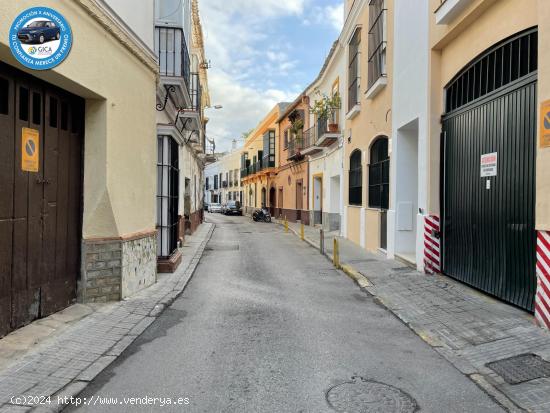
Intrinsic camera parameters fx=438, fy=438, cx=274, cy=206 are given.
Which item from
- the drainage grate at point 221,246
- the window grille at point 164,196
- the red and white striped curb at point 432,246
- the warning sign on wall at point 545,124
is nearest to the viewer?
the warning sign on wall at point 545,124

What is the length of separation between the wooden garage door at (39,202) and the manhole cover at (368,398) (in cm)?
374

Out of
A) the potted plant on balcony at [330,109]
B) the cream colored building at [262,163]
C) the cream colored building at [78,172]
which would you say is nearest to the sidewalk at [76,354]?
the cream colored building at [78,172]

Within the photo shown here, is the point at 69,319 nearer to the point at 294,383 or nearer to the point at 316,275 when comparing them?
the point at 294,383

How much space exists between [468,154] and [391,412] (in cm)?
558

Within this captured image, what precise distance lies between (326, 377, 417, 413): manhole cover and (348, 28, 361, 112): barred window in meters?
12.6

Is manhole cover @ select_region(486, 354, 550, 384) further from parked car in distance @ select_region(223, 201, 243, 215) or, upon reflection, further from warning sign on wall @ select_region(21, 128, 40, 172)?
parked car in distance @ select_region(223, 201, 243, 215)

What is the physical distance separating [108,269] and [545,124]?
20.5 feet

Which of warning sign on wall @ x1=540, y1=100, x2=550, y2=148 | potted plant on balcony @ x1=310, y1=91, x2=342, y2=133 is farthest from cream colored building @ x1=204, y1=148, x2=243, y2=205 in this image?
warning sign on wall @ x1=540, y1=100, x2=550, y2=148

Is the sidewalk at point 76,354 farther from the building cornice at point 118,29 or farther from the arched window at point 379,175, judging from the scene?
the arched window at point 379,175

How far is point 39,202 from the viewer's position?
18.1 ft

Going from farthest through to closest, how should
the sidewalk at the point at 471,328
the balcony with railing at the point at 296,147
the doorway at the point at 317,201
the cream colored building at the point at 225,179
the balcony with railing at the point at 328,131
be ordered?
the cream colored building at the point at 225,179 < the balcony with railing at the point at 296,147 < the doorway at the point at 317,201 < the balcony with railing at the point at 328,131 < the sidewalk at the point at 471,328

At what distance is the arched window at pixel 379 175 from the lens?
12.2m

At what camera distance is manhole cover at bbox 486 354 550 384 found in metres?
4.09

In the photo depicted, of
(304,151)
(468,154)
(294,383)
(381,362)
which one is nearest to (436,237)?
(468,154)
